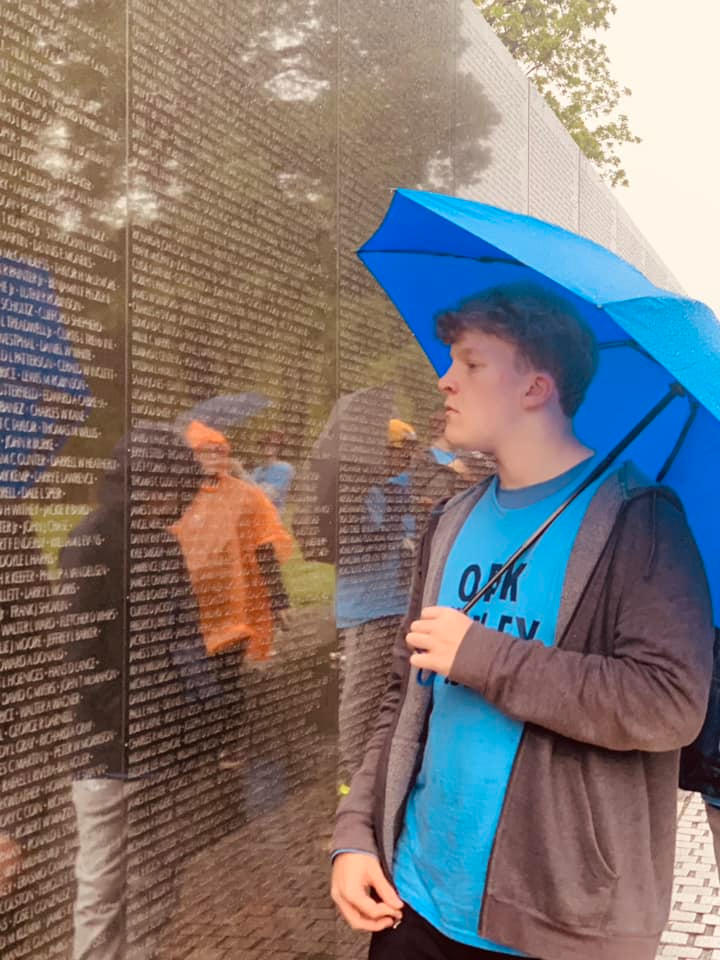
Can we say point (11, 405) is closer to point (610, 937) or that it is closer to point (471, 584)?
point (471, 584)

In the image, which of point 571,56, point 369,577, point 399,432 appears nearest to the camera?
point 369,577

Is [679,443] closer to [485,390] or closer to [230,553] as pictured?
[485,390]

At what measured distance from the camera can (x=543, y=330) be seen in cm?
237

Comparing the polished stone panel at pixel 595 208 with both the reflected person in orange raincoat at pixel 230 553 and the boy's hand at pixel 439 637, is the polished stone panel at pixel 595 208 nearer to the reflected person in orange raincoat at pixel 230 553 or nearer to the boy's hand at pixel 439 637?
the reflected person in orange raincoat at pixel 230 553

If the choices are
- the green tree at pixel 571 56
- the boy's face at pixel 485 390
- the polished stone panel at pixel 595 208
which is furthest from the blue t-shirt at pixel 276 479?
the green tree at pixel 571 56

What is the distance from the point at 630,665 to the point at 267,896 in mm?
2216

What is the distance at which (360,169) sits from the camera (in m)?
4.71

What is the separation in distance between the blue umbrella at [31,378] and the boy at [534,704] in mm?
896

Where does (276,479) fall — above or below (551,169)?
below

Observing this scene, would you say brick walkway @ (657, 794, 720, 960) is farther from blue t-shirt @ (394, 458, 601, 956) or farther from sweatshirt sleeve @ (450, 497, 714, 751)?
sweatshirt sleeve @ (450, 497, 714, 751)

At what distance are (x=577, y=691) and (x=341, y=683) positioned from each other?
2.51m

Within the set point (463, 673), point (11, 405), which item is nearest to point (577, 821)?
point (463, 673)

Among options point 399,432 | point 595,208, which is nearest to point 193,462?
point 399,432

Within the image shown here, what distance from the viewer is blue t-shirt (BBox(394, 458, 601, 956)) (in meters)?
2.14
